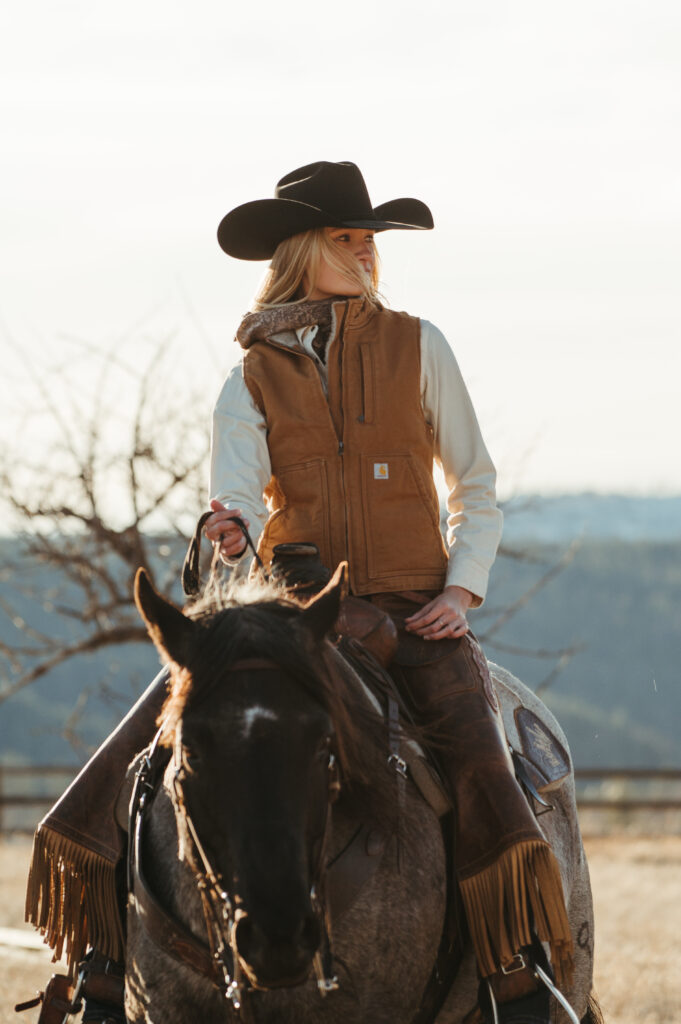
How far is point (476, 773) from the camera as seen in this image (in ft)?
13.1

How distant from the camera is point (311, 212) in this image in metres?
4.67

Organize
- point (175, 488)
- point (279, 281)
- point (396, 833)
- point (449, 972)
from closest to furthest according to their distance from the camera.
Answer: point (396, 833) < point (449, 972) < point (279, 281) < point (175, 488)

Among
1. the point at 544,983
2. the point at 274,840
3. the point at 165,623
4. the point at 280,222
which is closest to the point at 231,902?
the point at 274,840

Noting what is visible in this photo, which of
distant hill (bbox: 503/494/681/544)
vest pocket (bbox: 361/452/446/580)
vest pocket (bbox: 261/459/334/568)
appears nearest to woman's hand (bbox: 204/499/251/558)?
vest pocket (bbox: 261/459/334/568)

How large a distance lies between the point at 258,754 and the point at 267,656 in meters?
0.28

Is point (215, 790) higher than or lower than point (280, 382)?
lower

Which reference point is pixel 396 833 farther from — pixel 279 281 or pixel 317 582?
pixel 279 281

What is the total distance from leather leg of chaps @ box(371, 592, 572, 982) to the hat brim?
4.86 feet

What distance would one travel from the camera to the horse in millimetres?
2957

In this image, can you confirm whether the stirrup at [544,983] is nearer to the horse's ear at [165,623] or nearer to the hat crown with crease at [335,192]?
the horse's ear at [165,623]

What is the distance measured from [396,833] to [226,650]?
830 millimetres

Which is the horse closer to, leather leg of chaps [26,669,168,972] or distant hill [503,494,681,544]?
leather leg of chaps [26,669,168,972]

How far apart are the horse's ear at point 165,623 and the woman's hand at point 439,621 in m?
1.10

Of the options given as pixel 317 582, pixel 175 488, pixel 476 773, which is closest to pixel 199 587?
pixel 317 582
